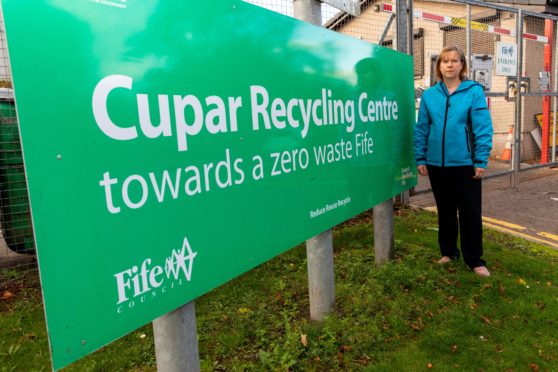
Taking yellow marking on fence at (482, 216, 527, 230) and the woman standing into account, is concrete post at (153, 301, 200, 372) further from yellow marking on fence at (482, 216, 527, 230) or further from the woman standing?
yellow marking on fence at (482, 216, 527, 230)

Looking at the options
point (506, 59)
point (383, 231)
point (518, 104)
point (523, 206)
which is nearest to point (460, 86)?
point (383, 231)

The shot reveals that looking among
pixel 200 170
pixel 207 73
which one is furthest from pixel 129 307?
pixel 207 73

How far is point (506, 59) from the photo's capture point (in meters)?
7.35

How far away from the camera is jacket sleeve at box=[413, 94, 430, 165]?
3822mm

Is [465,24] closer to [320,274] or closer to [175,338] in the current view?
[320,274]

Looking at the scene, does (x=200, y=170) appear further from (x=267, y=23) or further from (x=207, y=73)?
(x=267, y=23)

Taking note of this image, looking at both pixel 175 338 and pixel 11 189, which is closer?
pixel 175 338

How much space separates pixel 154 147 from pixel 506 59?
7437 mm

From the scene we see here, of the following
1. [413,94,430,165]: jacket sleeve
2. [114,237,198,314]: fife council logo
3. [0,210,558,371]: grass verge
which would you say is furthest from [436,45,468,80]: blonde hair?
[114,237,198,314]: fife council logo

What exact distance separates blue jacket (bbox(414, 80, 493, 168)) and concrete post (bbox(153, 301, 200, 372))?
2.65 metres

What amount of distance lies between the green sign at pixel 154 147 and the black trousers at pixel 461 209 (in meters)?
1.69

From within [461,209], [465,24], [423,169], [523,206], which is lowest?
[523,206]

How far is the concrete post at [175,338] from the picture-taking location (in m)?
1.71

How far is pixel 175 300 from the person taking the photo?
5.25 feet
